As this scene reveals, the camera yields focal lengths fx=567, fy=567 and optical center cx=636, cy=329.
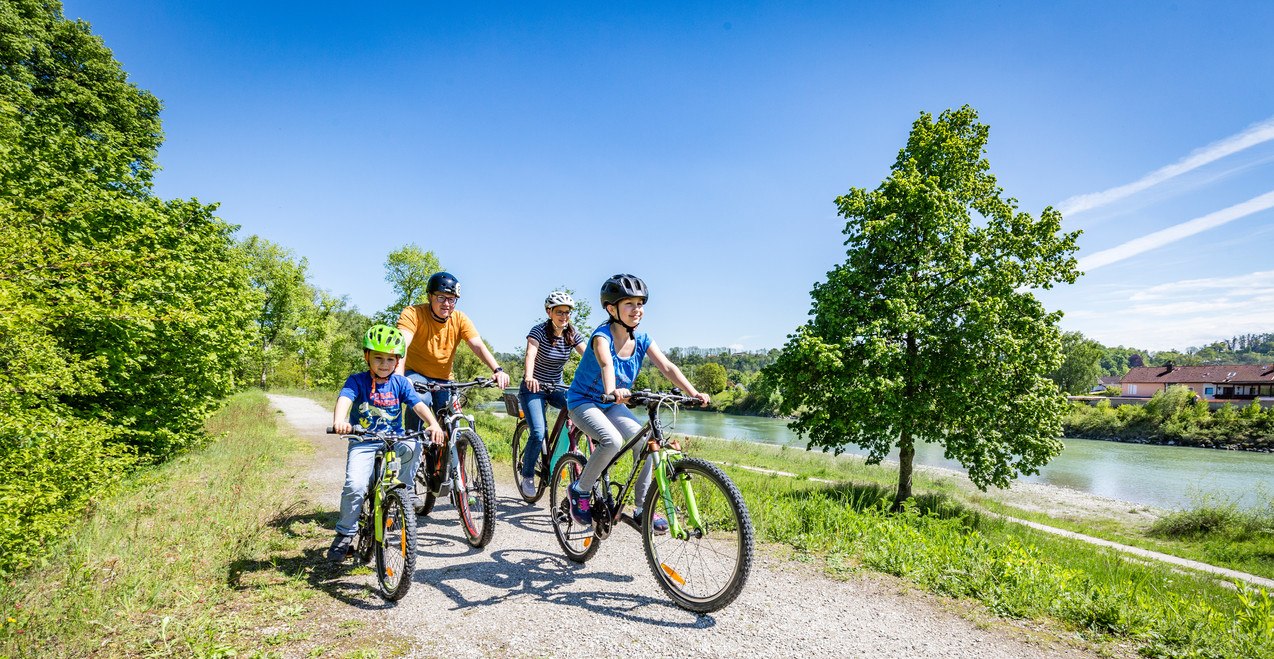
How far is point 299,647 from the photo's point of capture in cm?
311

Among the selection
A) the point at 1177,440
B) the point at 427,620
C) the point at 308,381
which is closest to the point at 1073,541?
the point at 427,620

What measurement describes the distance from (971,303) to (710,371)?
8263 centimetres

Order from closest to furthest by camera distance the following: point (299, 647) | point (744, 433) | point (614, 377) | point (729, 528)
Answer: point (299, 647)
point (729, 528)
point (614, 377)
point (744, 433)

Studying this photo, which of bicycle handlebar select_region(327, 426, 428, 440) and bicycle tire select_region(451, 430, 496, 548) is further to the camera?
bicycle tire select_region(451, 430, 496, 548)

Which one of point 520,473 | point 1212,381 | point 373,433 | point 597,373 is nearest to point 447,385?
point 373,433

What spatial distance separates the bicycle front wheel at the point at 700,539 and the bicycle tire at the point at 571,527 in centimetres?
78

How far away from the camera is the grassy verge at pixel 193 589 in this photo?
10.2 feet

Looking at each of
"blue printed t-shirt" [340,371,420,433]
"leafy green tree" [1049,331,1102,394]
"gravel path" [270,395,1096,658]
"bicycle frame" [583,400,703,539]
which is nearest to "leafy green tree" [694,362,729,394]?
"leafy green tree" [1049,331,1102,394]

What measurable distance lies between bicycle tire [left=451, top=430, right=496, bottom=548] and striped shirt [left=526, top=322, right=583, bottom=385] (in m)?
1.36

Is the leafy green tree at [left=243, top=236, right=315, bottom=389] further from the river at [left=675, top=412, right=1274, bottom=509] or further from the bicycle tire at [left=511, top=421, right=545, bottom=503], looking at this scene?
the bicycle tire at [left=511, top=421, right=545, bottom=503]

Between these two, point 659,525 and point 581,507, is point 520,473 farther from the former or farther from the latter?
point 659,525

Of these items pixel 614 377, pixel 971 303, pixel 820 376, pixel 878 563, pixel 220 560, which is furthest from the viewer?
pixel 820 376

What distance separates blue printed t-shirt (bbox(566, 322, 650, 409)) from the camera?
4.14 m

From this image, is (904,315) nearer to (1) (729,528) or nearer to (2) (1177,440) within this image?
(1) (729,528)
